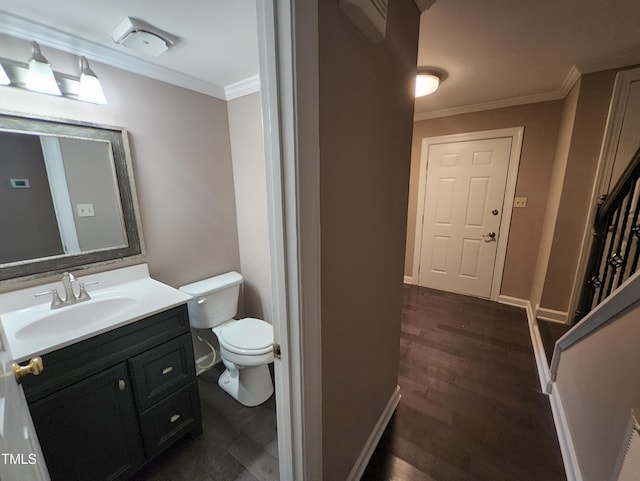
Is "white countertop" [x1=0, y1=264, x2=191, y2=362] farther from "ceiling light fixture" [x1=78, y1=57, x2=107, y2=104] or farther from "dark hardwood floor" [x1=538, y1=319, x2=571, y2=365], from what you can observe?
"dark hardwood floor" [x1=538, y1=319, x2=571, y2=365]

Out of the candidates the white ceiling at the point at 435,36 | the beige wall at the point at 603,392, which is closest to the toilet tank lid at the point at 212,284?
the white ceiling at the point at 435,36

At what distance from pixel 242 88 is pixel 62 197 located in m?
1.30

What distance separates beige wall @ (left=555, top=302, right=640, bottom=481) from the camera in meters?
0.95

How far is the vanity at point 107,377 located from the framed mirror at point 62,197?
0.15 m

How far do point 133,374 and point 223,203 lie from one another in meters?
1.29

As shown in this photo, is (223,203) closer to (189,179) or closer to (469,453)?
(189,179)

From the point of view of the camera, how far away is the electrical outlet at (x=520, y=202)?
284 centimetres

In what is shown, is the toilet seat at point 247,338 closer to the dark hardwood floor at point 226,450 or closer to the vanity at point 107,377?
the vanity at point 107,377

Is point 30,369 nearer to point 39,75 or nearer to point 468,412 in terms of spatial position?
point 39,75

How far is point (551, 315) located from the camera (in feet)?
8.25

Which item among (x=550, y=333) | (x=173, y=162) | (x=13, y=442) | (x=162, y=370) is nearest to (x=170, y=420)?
(x=162, y=370)

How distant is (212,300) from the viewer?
1.89m

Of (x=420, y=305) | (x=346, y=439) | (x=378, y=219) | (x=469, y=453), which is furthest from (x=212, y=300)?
(x=420, y=305)

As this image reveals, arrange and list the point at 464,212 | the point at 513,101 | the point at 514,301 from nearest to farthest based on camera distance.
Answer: the point at 513,101 → the point at 514,301 → the point at 464,212
